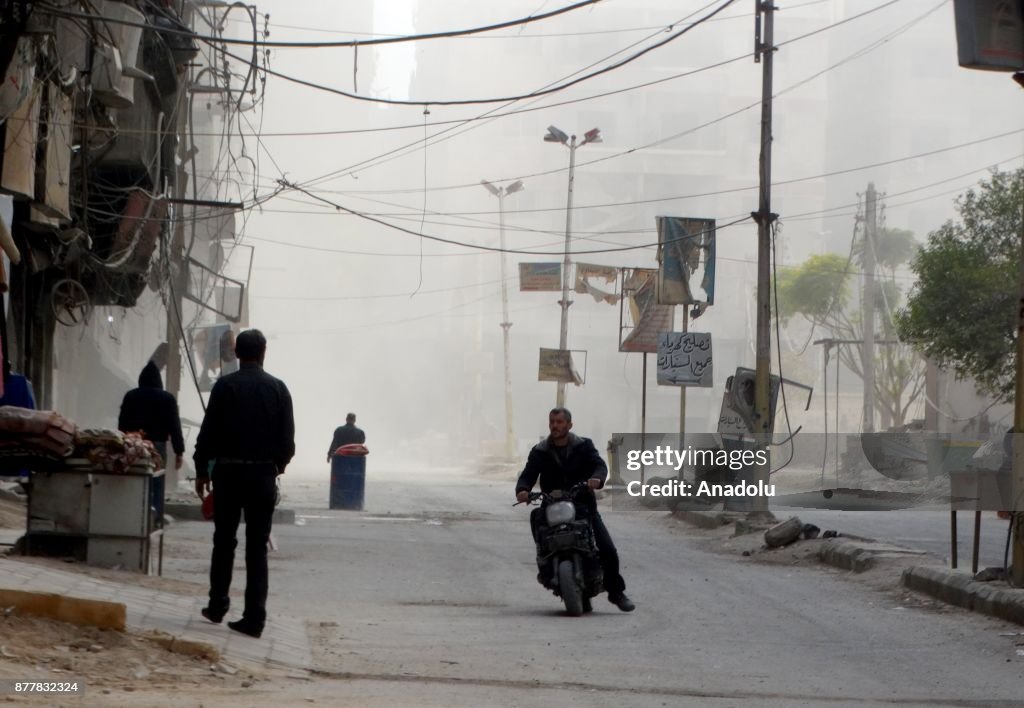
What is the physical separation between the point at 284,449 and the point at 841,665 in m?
3.70

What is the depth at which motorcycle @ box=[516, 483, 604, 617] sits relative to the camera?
1139 cm

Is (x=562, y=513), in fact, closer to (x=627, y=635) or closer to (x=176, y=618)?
(x=627, y=635)

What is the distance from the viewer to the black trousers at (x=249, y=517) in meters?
8.43

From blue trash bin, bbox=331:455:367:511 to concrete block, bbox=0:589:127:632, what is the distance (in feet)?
63.2

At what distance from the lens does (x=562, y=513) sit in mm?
11508

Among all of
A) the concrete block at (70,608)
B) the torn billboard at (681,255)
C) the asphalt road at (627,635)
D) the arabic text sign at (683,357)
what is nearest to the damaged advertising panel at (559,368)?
the torn billboard at (681,255)

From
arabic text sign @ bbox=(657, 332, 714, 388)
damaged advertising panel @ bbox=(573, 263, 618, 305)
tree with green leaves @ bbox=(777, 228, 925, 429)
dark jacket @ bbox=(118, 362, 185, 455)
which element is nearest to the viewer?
dark jacket @ bbox=(118, 362, 185, 455)

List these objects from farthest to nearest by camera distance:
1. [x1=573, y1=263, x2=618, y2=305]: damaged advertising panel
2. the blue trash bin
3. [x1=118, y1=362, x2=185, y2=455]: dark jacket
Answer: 1. [x1=573, y1=263, x2=618, y2=305]: damaged advertising panel
2. the blue trash bin
3. [x1=118, y1=362, x2=185, y2=455]: dark jacket

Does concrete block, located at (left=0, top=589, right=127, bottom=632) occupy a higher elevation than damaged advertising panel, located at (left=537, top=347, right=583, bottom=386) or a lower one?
lower

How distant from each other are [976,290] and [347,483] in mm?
20516

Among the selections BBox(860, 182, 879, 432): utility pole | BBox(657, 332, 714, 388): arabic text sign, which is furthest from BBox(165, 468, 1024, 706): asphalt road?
BBox(860, 182, 879, 432): utility pole

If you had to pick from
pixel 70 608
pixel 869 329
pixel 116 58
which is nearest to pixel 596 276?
pixel 869 329

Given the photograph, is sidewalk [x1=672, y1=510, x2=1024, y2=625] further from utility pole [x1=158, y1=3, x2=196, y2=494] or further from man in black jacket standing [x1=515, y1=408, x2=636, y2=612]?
utility pole [x1=158, y1=3, x2=196, y2=494]

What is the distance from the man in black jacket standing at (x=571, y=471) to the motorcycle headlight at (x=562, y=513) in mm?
198
